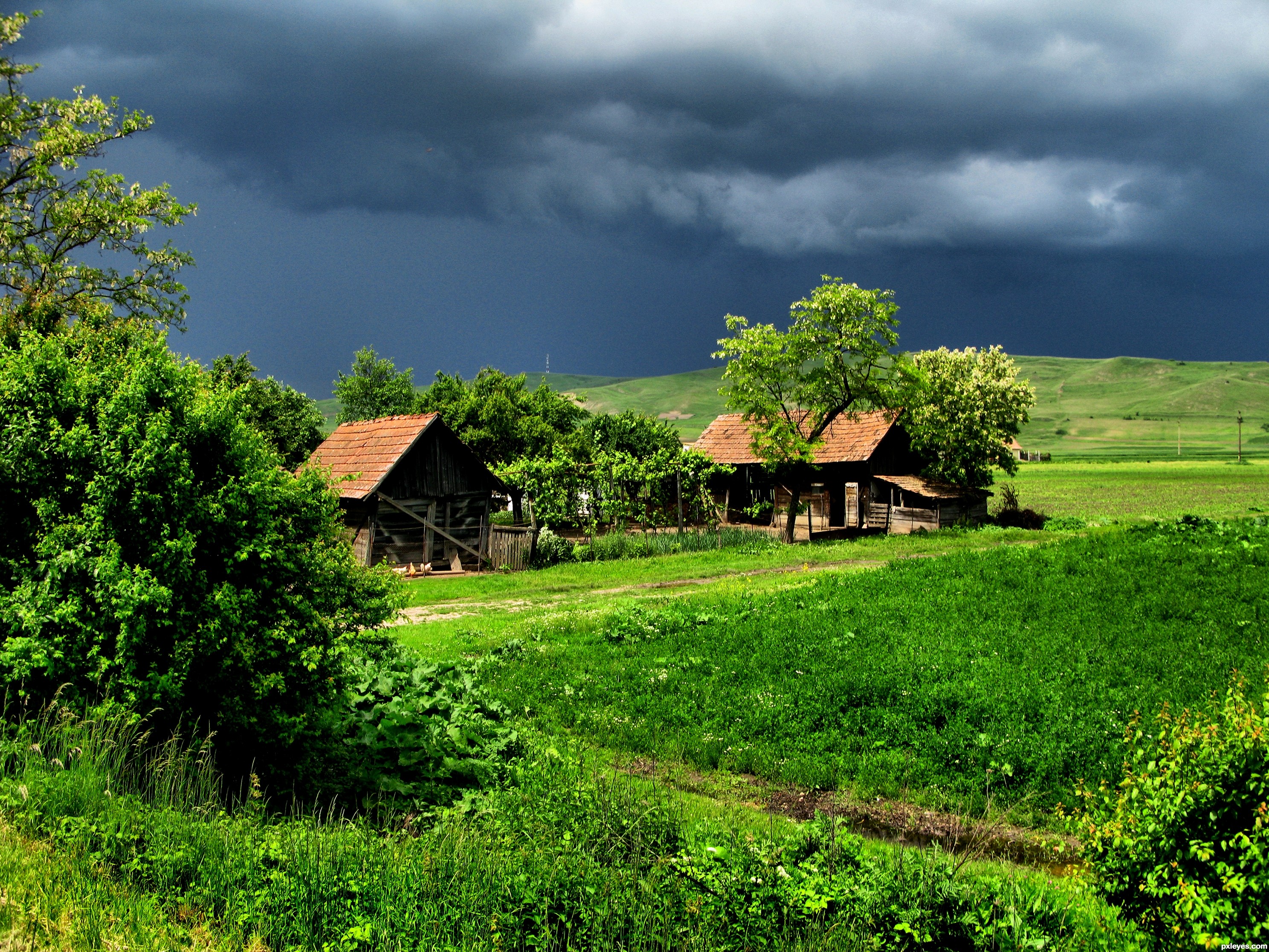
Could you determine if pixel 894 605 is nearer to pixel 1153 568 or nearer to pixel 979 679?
pixel 979 679

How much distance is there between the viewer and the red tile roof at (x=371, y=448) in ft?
93.5

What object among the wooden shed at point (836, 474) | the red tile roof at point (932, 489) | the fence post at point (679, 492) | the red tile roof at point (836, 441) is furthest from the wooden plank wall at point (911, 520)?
the fence post at point (679, 492)

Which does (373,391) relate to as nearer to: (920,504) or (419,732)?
(920,504)

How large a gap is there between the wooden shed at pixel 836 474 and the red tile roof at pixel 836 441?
40 mm

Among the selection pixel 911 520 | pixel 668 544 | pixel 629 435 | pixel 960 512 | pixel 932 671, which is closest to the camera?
pixel 932 671

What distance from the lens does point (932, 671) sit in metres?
11.7

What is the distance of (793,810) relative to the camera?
8625 millimetres

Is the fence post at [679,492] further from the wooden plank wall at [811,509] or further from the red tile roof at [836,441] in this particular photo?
the wooden plank wall at [811,509]

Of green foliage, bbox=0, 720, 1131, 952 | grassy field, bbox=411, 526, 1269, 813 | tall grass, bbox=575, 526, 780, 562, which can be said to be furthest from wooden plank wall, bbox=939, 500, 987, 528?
green foliage, bbox=0, 720, 1131, 952

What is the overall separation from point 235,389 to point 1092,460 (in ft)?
454

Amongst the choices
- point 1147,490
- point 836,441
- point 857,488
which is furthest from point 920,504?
point 1147,490

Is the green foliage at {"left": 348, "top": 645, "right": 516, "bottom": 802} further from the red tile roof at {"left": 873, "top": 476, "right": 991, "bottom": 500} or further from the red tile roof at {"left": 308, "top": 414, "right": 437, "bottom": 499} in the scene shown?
the red tile roof at {"left": 873, "top": 476, "right": 991, "bottom": 500}

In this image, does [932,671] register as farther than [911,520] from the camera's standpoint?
No

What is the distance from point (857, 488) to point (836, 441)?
110 inches
